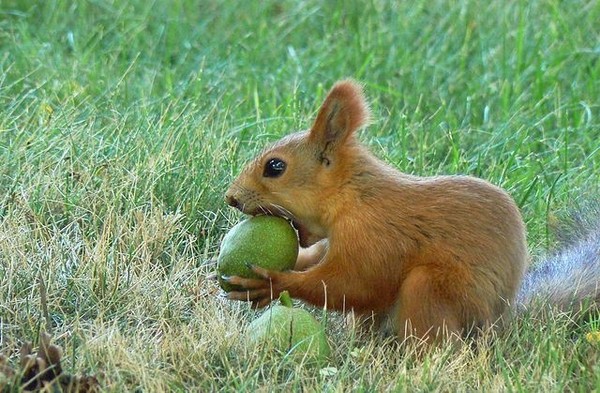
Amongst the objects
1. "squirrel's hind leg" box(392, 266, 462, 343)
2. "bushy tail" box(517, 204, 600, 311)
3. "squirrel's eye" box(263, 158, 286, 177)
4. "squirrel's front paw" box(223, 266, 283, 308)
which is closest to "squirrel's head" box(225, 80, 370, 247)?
"squirrel's eye" box(263, 158, 286, 177)

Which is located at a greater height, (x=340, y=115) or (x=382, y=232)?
(x=340, y=115)

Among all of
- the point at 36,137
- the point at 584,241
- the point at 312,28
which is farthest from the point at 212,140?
the point at 312,28

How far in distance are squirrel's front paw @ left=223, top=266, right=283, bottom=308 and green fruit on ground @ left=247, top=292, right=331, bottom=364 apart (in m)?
0.14

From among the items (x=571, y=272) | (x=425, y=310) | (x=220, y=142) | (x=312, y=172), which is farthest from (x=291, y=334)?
(x=220, y=142)

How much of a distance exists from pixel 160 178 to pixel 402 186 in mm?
1108

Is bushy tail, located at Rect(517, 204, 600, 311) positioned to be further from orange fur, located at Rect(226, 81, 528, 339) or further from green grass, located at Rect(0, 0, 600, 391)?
orange fur, located at Rect(226, 81, 528, 339)

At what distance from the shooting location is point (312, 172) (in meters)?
3.91

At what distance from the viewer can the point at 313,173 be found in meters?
3.91

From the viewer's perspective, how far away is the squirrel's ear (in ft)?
12.7

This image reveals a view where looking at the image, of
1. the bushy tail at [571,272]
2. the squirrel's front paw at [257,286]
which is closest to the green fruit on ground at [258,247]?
the squirrel's front paw at [257,286]

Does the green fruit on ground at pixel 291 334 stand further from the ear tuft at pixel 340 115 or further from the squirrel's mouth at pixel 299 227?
the ear tuft at pixel 340 115

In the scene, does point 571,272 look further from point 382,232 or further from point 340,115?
point 340,115

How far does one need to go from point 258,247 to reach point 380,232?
36 cm

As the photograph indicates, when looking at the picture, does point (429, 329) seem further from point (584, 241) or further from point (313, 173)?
point (584, 241)
